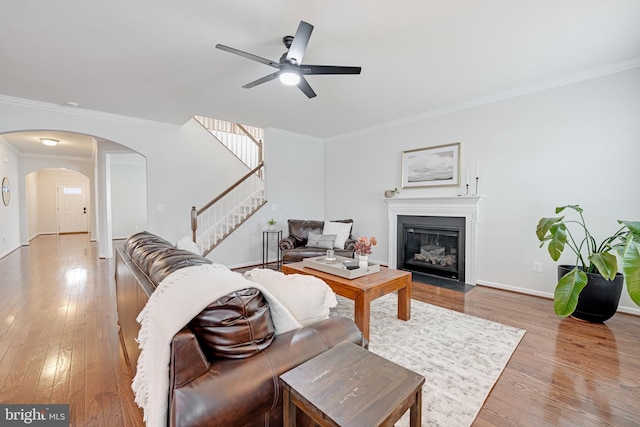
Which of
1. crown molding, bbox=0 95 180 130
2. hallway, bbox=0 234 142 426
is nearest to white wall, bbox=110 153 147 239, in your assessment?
hallway, bbox=0 234 142 426

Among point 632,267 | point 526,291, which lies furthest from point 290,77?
point 526,291

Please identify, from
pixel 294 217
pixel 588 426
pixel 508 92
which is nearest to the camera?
pixel 588 426

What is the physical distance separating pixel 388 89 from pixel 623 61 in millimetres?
2384

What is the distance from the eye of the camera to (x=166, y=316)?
3.13ft

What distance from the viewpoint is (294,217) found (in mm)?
5691

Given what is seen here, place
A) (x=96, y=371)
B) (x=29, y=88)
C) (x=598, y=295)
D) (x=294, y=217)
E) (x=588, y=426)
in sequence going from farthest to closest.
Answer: (x=294, y=217) < (x=29, y=88) < (x=598, y=295) < (x=96, y=371) < (x=588, y=426)

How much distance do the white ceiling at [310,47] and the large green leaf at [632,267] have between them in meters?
1.83

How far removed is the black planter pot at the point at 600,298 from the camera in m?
2.60

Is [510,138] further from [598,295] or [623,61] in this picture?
[598,295]

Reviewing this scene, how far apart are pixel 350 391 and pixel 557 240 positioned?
9.49ft

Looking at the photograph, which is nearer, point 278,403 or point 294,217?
point 278,403

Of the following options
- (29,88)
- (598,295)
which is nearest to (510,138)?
(598,295)

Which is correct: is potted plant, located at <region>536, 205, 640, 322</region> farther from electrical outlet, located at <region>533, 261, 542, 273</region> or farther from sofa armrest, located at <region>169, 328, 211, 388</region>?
sofa armrest, located at <region>169, 328, 211, 388</region>

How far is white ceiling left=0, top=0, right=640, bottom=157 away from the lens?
6.79ft
